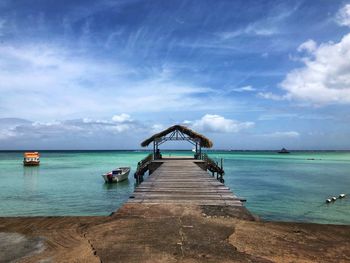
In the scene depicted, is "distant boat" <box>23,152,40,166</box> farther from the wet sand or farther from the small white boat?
the wet sand

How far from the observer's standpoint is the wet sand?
4.22 metres

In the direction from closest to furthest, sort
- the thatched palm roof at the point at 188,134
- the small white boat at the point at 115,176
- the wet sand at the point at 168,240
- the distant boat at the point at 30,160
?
the wet sand at the point at 168,240, the small white boat at the point at 115,176, the thatched palm roof at the point at 188,134, the distant boat at the point at 30,160

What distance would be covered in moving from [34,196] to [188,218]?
20.0m

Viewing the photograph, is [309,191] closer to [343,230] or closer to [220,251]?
[343,230]

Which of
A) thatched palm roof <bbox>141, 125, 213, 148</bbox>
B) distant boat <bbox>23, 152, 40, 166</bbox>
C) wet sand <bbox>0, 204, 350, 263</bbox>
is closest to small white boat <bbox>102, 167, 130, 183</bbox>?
thatched palm roof <bbox>141, 125, 213, 148</bbox>

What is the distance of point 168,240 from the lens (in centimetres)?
493

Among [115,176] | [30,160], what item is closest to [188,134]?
[115,176]

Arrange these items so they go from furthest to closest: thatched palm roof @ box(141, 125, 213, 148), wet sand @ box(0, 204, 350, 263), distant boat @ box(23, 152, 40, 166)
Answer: distant boat @ box(23, 152, 40, 166) → thatched palm roof @ box(141, 125, 213, 148) → wet sand @ box(0, 204, 350, 263)

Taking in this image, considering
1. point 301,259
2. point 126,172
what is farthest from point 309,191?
point 301,259

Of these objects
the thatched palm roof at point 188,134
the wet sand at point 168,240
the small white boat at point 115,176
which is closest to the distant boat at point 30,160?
the small white boat at point 115,176

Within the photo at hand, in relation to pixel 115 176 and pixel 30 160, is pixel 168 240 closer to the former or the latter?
pixel 115 176

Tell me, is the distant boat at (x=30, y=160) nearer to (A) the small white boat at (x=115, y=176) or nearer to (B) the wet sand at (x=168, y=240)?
(A) the small white boat at (x=115, y=176)

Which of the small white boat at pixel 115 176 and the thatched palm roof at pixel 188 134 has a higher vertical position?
the thatched palm roof at pixel 188 134

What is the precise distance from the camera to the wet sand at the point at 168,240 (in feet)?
13.9
